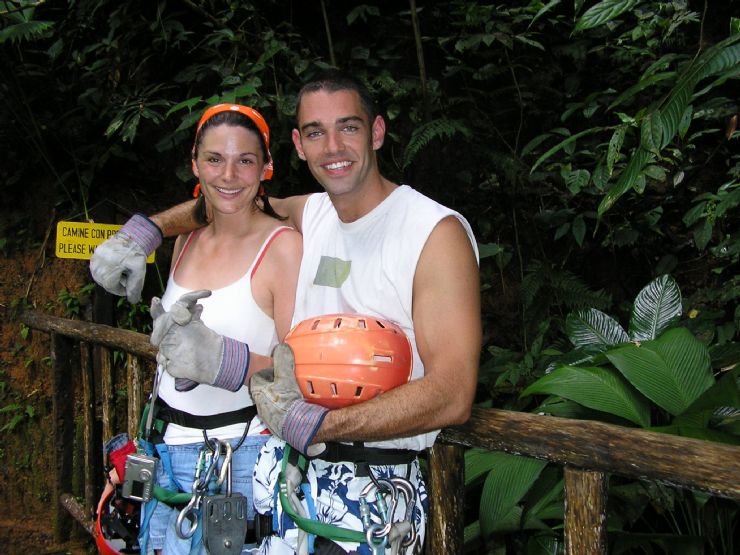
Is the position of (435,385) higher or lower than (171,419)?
higher

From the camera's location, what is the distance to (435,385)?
1540mm

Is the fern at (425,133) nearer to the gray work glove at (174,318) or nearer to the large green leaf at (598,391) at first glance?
the large green leaf at (598,391)

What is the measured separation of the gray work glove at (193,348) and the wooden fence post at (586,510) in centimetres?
88

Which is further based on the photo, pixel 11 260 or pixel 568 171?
pixel 11 260

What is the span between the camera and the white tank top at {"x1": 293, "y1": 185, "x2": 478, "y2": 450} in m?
1.67

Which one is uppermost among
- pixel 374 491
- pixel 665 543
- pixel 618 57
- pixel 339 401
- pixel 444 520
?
pixel 618 57

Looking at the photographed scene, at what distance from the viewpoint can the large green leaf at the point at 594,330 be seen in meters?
2.99

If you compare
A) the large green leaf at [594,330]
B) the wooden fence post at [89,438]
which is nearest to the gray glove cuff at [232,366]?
the large green leaf at [594,330]

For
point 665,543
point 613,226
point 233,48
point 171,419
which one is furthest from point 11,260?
point 665,543

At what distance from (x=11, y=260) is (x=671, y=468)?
16.8 ft

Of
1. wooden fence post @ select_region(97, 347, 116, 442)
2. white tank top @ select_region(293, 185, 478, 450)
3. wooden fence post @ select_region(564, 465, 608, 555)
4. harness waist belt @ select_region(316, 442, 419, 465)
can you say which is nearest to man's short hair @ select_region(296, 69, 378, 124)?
white tank top @ select_region(293, 185, 478, 450)

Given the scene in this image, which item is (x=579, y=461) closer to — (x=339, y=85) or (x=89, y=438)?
(x=339, y=85)

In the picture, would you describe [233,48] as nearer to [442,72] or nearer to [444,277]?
[442,72]

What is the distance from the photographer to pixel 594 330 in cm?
301
